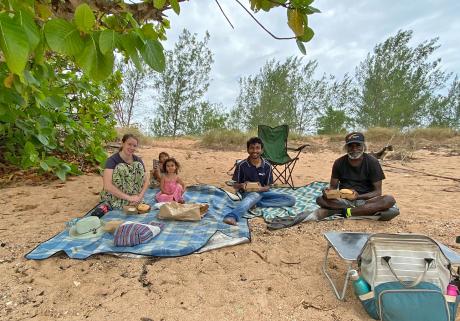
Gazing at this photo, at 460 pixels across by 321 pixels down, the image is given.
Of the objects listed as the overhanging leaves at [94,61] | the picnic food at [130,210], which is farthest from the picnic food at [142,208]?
the overhanging leaves at [94,61]

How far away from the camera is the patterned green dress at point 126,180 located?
132 inches

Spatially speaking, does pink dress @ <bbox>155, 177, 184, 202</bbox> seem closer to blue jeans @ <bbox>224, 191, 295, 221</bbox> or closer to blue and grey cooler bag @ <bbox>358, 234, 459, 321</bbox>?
blue jeans @ <bbox>224, 191, 295, 221</bbox>

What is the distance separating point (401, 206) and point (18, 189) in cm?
494

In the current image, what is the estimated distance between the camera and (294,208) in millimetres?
3740

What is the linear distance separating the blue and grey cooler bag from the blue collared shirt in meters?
2.32

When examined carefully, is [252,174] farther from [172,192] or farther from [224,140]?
[224,140]

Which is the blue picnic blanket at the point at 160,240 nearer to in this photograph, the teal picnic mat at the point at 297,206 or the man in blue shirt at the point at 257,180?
the teal picnic mat at the point at 297,206

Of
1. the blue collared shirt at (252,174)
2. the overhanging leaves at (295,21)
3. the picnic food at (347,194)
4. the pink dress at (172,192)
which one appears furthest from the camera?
the blue collared shirt at (252,174)

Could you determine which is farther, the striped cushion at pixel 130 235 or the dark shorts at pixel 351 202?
the dark shorts at pixel 351 202

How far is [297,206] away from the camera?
383cm

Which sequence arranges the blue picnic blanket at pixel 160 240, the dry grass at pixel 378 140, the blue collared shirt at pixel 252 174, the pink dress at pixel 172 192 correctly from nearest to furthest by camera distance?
the blue picnic blanket at pixel 160 240 → the pink dress at pixel 172 192 → the blue collared shirt at pixel 252 174 → the dry grass at pixel 378 140

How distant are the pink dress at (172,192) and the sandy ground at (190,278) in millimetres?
886

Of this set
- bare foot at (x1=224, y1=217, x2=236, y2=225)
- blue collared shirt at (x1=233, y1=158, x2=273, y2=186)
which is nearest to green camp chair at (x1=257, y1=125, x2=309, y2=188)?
blue collared shirt at (x1=233, y1=158, x2=273, y2=186)

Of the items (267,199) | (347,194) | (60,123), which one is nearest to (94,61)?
(347,194)
